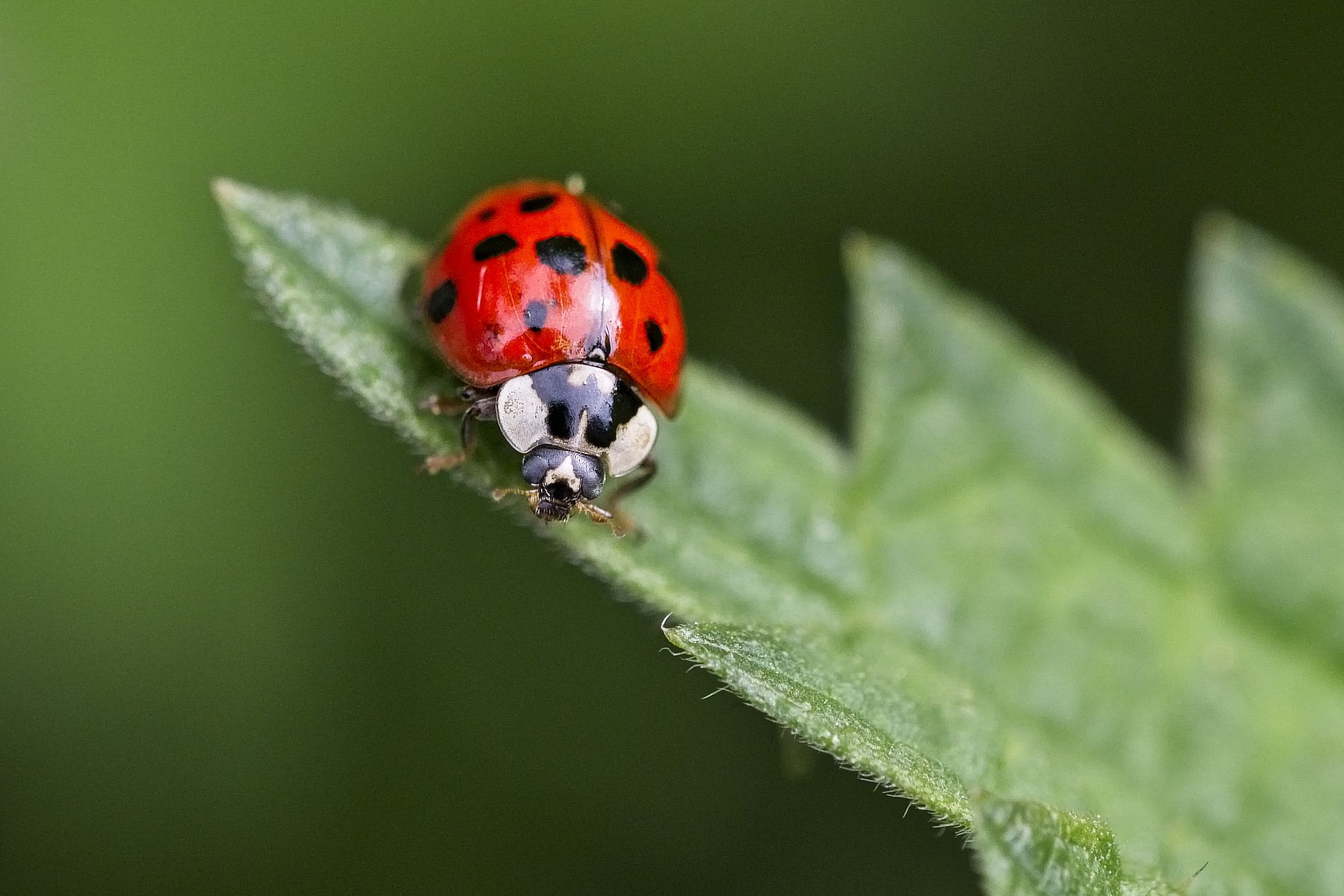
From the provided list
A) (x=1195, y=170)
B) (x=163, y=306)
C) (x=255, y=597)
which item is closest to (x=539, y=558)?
(x=255, y=597)

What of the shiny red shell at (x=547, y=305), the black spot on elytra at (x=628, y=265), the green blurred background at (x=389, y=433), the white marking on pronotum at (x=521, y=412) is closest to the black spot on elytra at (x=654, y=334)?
the shiny red shell at (x=547, y=305)

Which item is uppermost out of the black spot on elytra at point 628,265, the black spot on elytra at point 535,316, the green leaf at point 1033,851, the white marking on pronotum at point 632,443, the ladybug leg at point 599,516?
the black spot on elytra at point 628,265

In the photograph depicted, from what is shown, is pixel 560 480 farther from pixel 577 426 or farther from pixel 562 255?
pixel 562 255

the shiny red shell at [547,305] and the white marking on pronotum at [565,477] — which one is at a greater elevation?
the shiny red shell at [547,305]

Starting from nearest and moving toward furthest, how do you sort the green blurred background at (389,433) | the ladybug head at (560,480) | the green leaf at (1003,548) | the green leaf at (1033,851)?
1. the green leaf at (1033,851)
2. the green leaf at (1003,548)
3. the ladybug head at (560,480)
4. the green blurred background at (389,433)


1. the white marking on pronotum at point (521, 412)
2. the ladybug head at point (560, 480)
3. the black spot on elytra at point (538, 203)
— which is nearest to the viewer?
the ladybug head at point (560, 480)

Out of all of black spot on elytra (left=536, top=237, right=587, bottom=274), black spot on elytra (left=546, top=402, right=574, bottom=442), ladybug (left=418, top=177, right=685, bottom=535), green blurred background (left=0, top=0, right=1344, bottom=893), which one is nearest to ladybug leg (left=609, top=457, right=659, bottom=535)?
ladybug (left=418, top=177, right=685, bottom=535)

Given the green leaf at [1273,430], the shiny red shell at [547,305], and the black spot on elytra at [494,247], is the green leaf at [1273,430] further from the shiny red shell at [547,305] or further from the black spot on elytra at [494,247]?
the black spot on elytra at [494,247]

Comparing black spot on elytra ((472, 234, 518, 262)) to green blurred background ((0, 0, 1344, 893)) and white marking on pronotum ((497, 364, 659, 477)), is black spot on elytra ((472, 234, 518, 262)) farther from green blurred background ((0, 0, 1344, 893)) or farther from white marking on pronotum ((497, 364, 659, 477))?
green blurred background ((0, 0, 1344, 893))
